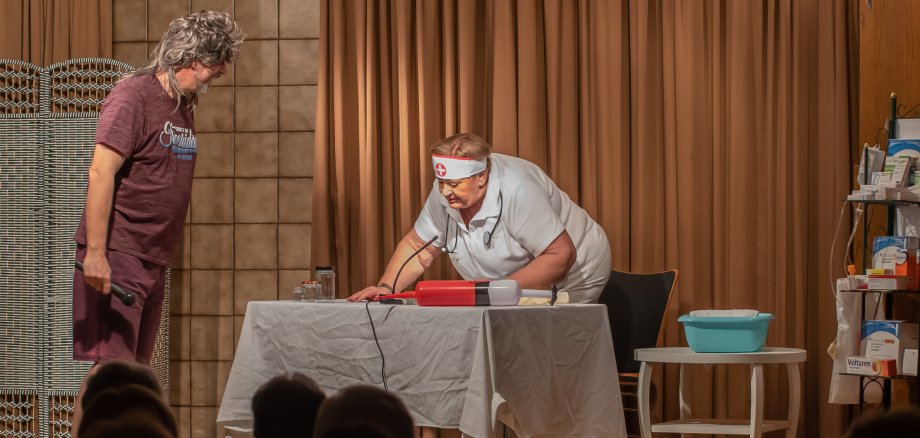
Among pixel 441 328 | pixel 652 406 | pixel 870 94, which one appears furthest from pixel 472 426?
pixel 870 94

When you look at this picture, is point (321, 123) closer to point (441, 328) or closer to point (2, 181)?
point (2, 181)

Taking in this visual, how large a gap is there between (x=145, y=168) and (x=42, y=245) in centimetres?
158

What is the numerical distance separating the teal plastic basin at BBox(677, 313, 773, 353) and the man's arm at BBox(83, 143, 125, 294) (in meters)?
1.91

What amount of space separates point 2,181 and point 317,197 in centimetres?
139

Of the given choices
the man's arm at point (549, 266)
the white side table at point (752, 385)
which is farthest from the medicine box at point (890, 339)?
the man's arm at point (549, 266)

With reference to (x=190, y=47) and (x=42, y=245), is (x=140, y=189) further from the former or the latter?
(x=42, y=245)

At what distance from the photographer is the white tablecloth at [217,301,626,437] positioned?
9.15 feet

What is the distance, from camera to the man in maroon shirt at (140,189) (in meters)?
3.14

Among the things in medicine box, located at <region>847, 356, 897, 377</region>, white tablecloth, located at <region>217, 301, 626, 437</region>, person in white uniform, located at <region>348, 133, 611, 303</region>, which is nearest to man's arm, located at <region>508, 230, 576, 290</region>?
person in white uniform, located at <region>348, 133, 611, 303</region>

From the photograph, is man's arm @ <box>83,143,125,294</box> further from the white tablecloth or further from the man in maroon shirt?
the white tablecloth

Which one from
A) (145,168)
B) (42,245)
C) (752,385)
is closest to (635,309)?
(752,385)

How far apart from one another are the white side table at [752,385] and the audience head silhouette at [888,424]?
263cm

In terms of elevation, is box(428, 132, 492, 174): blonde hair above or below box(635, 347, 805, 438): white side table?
above

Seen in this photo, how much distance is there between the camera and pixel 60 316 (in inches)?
181
